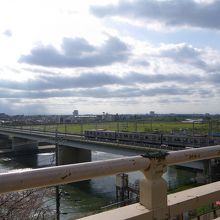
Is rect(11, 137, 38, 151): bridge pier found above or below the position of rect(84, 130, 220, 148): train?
below

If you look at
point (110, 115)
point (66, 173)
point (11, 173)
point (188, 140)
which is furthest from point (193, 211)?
point (110, 115)

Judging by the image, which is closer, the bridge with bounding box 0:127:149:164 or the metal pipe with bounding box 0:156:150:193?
the metal pipe with bounding box 0:156:150:193

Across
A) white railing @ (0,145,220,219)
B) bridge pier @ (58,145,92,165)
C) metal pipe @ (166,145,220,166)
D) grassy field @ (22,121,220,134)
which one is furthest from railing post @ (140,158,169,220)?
grassy field @ (22,121,220,134)

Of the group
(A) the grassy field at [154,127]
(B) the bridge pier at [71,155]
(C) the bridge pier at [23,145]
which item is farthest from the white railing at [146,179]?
(C) the bridge pier at [23,145]

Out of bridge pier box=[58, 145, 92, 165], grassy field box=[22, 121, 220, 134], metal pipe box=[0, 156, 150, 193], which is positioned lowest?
bridge pier box=[58, 145, 92, 165]

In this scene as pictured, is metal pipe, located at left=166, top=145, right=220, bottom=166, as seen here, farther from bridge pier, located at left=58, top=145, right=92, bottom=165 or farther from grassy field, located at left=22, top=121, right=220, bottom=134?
grassy field, located at left=22, top=121, right=220, bottom=134

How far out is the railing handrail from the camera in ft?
8.13

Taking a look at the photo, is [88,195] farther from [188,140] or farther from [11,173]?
[11,173]

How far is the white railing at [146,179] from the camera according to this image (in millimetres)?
2555

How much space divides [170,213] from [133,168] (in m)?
0.60

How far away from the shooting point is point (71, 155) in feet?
268

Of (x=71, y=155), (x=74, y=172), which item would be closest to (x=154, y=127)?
(x=71, y=155)

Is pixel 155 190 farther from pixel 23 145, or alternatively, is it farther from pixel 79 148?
pixel 23 145

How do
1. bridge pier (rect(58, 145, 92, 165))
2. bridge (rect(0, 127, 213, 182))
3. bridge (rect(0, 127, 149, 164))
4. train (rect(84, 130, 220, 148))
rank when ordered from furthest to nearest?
bridge pier (rect(58, 145, 92, 165)) < bridge (rect(0, 127, 149, 164)) < train (rect(84, 130, 220, 148)) < bridge (rect(0, 127, 213, 182))
